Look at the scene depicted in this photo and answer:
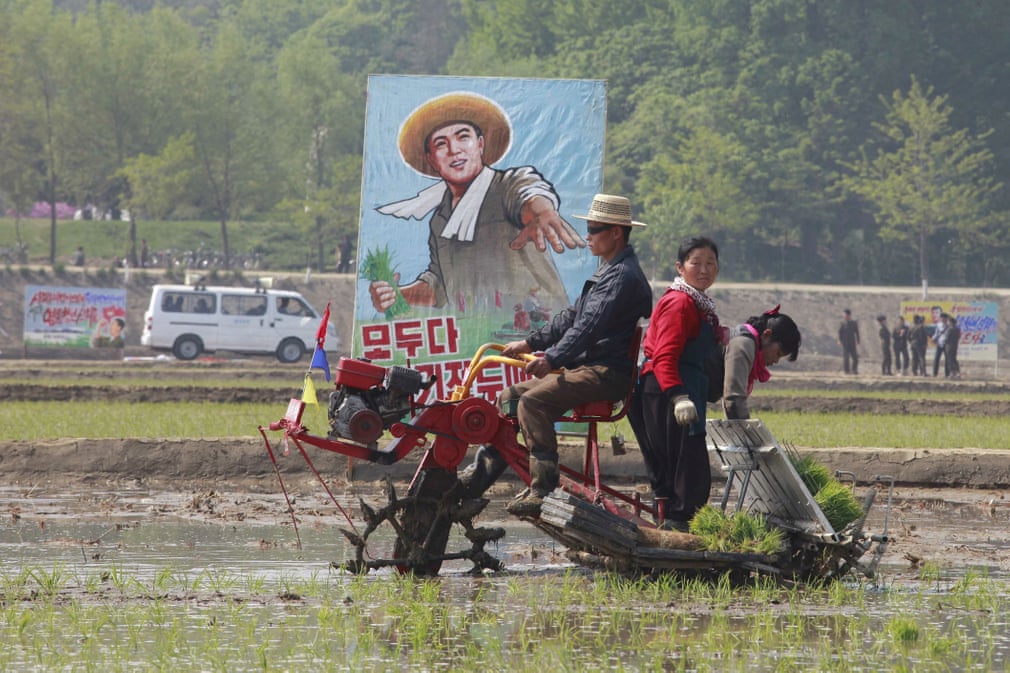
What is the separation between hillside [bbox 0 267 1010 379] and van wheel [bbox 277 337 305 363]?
13.2ft

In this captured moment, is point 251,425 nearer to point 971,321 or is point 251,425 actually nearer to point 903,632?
point 903,632

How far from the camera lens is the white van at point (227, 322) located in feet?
136

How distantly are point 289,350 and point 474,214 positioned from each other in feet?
95.7

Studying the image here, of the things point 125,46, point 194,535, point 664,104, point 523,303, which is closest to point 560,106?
point 523,303

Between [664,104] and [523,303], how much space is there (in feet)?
211

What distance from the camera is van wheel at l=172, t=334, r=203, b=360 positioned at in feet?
137

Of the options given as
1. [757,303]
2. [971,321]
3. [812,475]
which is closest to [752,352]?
[812,475]

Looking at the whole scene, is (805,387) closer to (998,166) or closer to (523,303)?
(523,303)

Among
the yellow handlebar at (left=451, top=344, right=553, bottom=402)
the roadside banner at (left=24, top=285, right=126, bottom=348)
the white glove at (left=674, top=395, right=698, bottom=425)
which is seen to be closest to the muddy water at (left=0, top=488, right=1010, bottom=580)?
the yellow handlebar at (left=451, top=344, right=553, bottom=402)

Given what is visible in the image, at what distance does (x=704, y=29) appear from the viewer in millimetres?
89188

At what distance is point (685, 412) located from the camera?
7.62m

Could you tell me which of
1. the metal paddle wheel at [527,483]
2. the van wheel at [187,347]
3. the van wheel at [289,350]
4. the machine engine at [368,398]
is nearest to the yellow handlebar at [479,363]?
the metal paddle wheel at [527,483]

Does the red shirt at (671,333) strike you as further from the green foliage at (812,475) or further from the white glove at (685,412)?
the green foliage at (812,475)

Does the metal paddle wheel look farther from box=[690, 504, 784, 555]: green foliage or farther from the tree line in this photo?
the tree line
